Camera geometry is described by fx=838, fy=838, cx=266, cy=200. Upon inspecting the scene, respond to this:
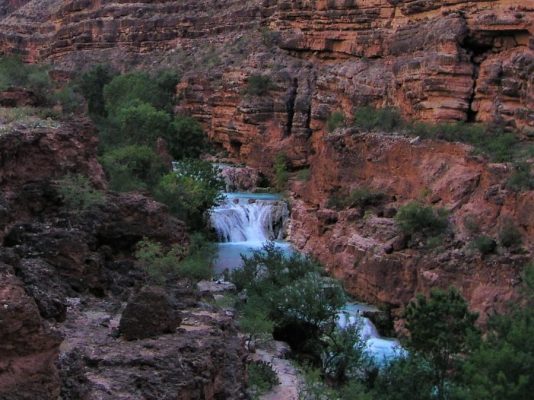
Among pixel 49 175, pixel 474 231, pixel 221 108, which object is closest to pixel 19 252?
pixel 49 175

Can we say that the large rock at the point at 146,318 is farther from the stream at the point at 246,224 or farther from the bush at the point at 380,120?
the bush at the point at 380,120

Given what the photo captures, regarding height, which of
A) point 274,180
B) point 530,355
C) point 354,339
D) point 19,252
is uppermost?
point 19,252

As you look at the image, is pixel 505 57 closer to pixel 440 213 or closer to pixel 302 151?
pixel 440 213

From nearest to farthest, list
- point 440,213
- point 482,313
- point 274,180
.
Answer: point 482,313 < point 440,213 < point 274,180

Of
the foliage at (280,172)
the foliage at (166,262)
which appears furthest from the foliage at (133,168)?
the foliage at (280,172)

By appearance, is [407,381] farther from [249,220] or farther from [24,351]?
[249,220]

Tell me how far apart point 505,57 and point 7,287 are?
26.6m

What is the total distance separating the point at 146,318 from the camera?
12055 millimetres

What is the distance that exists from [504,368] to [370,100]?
2653 cm

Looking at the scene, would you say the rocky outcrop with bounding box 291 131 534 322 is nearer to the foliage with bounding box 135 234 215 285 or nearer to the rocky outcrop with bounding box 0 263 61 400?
the foliage with bounding box 135 234 215 285

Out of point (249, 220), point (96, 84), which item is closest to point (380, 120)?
point (249, 220)

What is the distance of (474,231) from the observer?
25.3 m

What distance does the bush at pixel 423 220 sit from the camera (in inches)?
1045

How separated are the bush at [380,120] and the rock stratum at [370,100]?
0.91 m
